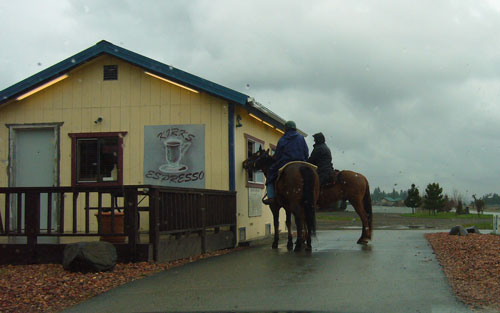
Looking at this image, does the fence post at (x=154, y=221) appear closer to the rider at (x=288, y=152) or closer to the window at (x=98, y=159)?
the rider at (x=288, y=152)

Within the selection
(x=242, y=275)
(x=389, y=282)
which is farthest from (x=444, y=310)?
(x=242, y=275)

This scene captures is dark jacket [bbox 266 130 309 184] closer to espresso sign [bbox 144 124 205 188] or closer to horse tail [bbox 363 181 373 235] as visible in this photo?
horse tail [bbox 363 181 373 235]

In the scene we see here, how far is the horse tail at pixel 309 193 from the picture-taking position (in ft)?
35.6

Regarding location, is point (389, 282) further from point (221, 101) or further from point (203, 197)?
point (221, 101)

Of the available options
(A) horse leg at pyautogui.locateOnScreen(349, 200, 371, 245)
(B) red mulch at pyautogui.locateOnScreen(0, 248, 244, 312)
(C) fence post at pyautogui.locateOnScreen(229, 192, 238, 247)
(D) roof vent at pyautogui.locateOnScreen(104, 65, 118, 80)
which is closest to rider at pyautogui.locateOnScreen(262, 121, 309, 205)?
(A) horse leg at pyautogui.locateOnScreen(349, 200, 371, 245)

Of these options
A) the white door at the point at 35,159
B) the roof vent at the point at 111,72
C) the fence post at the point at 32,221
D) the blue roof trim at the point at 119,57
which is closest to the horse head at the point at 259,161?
the blue roof trim at the point at 119,57

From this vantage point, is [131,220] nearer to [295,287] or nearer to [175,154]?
[295,287]

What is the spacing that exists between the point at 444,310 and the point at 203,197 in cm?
686

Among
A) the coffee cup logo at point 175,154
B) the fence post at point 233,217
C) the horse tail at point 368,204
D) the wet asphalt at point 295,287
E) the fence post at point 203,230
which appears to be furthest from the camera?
the coffee cup logo at point 175,154

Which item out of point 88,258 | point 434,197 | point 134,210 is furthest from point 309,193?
point 434,197

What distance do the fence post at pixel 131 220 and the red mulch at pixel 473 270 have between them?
494 centimetres

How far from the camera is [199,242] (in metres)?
11.6

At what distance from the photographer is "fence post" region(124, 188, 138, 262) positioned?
378 inches

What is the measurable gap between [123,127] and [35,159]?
253 cm
